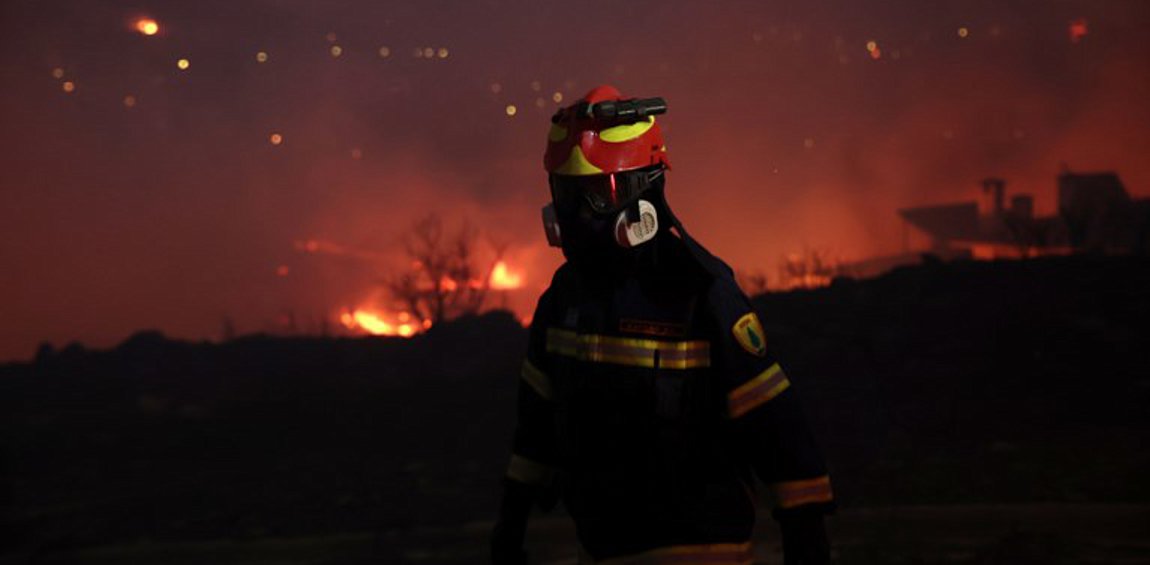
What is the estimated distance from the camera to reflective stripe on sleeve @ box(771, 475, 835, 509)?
2.52 m

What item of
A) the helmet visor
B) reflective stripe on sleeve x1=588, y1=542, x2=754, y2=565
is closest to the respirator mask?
the helmet visor

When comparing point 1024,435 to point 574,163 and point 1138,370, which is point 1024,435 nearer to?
point 1138,370

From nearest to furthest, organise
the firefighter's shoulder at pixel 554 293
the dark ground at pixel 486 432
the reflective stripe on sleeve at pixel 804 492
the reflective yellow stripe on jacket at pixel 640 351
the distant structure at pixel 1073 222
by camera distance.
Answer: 1. the reflective stripe on sleeve at pixel 804 492
2. the reflective yellow stripe on jacket at pixel 640 351
3. the firefighter's shoulder at pixel 554 293
4. the dark ground at pixel 486 432
5. the distant structure at pixel 1073 222

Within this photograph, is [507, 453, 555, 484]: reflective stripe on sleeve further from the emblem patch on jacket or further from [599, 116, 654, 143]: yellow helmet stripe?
[599, 116, 654, 143]: yellow helmet stripe

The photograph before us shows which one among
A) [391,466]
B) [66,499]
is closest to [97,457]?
[66,499]

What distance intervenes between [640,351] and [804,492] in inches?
18.9

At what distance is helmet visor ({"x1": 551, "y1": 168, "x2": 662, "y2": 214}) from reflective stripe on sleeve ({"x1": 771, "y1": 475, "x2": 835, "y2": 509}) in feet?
2.41

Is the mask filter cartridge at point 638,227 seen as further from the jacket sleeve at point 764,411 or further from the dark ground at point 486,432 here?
the dark ground at point 486,432

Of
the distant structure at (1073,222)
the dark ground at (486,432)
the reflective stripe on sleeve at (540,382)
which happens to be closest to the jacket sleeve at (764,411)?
the reflective stripe on sleeve at (540,382)

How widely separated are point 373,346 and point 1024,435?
12188mm

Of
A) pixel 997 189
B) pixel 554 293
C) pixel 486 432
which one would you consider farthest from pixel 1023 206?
pixel 554 293

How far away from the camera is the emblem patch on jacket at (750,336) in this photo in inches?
101

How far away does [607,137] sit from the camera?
268 centimetres

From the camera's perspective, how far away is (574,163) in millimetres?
2693
